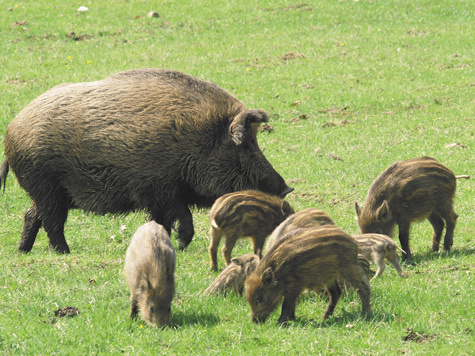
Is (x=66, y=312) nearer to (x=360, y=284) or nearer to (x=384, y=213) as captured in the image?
(x=360, y=284)

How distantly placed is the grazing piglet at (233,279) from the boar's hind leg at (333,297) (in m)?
0.80

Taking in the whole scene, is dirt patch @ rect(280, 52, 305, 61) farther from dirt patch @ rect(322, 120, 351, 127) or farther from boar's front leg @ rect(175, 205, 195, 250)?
boar's front leg @ rect(175, 205, 195, 250)

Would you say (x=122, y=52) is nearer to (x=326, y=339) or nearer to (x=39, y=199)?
(x=39, y=199)

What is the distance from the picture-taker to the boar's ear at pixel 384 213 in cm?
780

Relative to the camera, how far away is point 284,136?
13.5 m

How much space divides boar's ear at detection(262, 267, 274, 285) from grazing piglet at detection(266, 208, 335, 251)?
2.51 feet

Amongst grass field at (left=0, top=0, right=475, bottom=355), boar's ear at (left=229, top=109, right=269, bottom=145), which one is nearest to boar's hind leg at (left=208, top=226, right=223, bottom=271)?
grass field at (left=0, top=0, right=475, bottom=355)

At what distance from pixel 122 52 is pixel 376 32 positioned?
6.92m

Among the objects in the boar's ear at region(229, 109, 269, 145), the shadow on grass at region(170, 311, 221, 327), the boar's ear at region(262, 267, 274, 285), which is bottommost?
the shadow on grass at region(170, 311, 221, 327)

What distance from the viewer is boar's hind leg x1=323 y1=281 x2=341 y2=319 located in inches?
241

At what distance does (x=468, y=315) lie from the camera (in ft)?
19.4

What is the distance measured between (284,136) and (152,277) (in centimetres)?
789

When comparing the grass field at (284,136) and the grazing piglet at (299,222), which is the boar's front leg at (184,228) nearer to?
the grass field at (284,136)

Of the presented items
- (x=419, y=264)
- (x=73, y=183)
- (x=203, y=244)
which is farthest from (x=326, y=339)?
(x=73, y=183)
